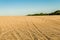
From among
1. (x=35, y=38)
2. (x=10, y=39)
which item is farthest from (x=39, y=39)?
(x=10, y=39)

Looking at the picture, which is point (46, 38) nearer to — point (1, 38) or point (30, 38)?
point (30, 38)

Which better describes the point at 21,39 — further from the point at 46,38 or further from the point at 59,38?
the point at 59,38

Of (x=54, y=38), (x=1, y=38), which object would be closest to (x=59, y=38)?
(x=54, y=38)

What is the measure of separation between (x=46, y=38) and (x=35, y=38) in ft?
1.56

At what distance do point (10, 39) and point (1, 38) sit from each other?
0.47 meters

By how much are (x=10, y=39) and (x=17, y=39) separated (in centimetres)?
32

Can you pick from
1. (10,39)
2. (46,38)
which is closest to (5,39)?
(10,39)

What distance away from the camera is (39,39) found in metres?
6.63

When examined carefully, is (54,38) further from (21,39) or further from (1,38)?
(1,38)

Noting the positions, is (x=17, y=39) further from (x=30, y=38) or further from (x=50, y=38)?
(x=50, y=38)

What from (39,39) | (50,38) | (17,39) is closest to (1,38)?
(17,39)

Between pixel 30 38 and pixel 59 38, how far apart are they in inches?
49.4

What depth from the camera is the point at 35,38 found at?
22.4 feet

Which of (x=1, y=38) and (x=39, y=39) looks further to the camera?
(x=1, y=38)
